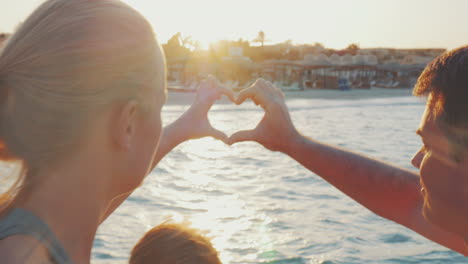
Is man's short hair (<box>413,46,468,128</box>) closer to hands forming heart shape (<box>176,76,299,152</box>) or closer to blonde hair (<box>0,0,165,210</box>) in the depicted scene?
hands forming heart shape (<box>176,76,299,152</box>)

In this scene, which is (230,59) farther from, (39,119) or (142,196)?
(39,119)

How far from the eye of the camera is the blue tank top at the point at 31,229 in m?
1.28

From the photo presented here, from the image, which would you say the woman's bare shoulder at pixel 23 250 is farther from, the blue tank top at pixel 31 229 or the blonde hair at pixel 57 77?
the blonde hair at pixel 57 77

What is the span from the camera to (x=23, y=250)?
A: 124 centimetres

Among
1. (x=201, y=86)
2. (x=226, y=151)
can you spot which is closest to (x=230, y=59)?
(x=226, y=151)

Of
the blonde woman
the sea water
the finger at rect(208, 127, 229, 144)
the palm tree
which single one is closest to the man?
the finger at rect(208, 127, 229, 144)

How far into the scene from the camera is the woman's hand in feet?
7.93

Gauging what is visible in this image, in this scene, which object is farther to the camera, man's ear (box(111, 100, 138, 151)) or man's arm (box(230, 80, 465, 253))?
man's arm (box(230, 80, 465, 253))

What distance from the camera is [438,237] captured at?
2.51 metres

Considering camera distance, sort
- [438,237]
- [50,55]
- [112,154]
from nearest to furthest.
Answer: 1. [50,55]
2. [112,154]
3. [438,237]

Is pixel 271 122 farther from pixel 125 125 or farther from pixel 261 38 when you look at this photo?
pixel 261 38

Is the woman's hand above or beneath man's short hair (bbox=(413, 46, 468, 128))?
beneath

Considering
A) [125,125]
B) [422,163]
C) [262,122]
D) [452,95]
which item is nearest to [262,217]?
[262,122]

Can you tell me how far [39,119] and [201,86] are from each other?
1280 millimetres
